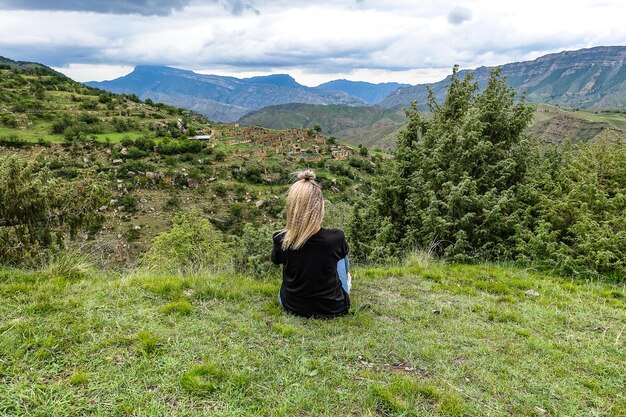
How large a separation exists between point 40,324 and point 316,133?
270ft

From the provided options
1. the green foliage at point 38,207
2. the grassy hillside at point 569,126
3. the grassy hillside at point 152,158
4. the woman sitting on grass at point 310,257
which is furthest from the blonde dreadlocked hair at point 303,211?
the grassy hillside at point 569,126

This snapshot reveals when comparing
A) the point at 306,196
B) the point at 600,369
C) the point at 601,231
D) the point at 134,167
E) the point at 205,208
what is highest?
the point at 306,196

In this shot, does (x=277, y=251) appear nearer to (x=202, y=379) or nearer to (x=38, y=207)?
(x=202, y=379)

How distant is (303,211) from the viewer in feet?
15.3

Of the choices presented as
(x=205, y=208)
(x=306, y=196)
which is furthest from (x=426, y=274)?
(x=205, y=208)

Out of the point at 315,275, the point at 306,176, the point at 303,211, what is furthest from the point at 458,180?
the point at 303,211

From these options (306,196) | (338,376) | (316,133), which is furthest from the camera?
(316,133)

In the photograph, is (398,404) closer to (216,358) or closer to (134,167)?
(216,358)

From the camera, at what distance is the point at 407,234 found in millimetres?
10219

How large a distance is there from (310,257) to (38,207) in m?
7.13

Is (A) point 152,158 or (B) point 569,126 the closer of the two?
(A) point 152,158

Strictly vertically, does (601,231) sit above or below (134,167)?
above

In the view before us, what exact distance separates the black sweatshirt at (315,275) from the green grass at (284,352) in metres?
0.22

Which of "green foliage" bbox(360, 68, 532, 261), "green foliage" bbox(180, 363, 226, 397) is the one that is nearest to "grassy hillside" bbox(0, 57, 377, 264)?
"green foliage" bbox(360, 68, 532, 261)
